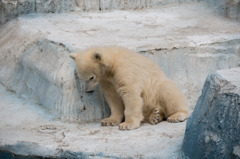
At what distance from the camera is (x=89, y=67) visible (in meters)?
5.88

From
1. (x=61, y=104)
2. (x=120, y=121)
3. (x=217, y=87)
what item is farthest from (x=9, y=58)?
(x=217, y=87)

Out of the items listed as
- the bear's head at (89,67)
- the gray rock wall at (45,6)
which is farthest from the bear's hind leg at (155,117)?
the gray rock wall at (45,6)

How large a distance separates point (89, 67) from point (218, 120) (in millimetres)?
2318

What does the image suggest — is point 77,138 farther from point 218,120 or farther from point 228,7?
point 228,7

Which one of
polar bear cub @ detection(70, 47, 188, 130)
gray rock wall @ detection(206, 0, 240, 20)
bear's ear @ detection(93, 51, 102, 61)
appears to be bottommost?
polar bear cub @ detection(70, 47, 188, 130)

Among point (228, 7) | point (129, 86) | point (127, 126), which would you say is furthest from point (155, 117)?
point (228, 7)

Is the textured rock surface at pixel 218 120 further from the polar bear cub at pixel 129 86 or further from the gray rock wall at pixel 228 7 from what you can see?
the gray rock wall at pixel 228 7

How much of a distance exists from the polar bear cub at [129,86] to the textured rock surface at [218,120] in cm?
159

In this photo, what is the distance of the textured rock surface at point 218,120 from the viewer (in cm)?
398

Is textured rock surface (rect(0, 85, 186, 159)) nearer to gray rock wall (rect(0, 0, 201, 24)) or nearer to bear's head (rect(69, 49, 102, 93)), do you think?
bear's head (rect(69, 49, 102, 93))

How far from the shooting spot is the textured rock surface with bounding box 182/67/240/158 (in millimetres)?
3979

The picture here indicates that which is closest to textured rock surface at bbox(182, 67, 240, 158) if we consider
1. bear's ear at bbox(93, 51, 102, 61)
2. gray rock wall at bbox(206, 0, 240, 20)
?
bear's ear at bbox(93, 51, 102, 61)

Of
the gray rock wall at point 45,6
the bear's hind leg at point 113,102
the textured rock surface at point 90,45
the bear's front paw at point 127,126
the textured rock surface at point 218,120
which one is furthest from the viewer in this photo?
the gray rock wall at point 45,6

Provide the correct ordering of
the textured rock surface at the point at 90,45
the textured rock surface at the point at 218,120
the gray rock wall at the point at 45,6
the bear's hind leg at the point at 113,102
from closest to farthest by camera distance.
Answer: the textured rock surface at the point at 218,120, the bear's hind leg at the point at 113,102, the textured rock surface at the point at 90,45, the gray rock wall at the point at 45,6
